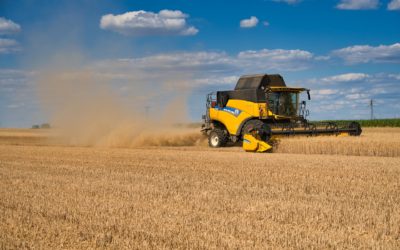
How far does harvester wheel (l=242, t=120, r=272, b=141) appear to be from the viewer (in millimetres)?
18141

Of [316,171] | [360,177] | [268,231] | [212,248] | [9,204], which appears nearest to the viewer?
[212,248]

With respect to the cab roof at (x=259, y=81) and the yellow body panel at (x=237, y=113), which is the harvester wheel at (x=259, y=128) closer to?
the yellow body panel at (x=237, y=113)

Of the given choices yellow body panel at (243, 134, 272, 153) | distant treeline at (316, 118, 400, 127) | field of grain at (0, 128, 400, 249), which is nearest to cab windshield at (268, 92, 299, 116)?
yellow body panel at (243, 134, 272, 153)

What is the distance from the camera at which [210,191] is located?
8.66 metres

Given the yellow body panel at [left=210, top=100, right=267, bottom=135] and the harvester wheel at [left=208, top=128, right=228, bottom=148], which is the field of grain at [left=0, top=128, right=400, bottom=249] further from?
the harvester wheel at [left=208, top=128, right=228, bottom=148]

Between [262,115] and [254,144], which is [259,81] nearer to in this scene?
[262,115]

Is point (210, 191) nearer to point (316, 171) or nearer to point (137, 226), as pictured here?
point (137, 226)

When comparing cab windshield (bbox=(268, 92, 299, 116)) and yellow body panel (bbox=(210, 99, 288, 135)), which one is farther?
cab windshield (bbox=(268, 92, 299, 116))

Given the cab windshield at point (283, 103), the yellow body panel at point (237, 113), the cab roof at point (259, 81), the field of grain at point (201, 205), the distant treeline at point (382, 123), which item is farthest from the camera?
the distant treeline at point (382, 123)

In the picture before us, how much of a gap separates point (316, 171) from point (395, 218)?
5365 mm

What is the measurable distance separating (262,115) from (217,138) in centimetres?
286

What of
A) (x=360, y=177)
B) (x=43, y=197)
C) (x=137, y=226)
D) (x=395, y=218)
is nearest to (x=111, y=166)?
(x=43, y=197)

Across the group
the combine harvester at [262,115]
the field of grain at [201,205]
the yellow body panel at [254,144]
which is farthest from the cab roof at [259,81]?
the field of grain at [201,205]

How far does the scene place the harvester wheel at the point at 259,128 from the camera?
18.1m
